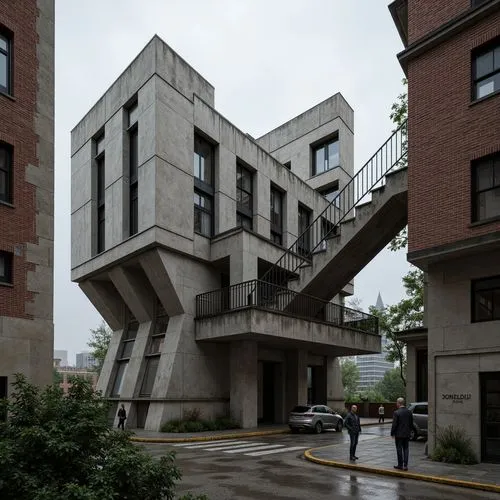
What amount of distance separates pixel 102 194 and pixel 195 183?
6890 millimetres

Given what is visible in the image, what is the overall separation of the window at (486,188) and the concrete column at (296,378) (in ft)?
63.8

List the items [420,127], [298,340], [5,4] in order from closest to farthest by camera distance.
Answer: [5,4] → [420,127] → [298,340]

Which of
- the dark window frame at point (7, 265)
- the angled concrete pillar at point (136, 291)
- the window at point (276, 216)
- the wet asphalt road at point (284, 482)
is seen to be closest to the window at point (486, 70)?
the wet asphalt road at point (284, 482)

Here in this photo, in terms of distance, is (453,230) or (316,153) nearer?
(453,230)

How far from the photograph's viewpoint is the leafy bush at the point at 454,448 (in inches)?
625

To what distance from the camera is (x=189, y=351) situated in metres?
28.2

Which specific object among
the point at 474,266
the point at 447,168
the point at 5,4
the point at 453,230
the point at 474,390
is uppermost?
the point at 5,4

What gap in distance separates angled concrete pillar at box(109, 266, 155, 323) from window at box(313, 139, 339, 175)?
2087 centimetres

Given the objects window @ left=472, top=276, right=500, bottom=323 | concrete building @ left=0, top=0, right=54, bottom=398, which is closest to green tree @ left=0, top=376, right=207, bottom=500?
concrete building @ left=0, top=0, right=54, bottom=398

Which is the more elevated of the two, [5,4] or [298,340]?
[5,4]

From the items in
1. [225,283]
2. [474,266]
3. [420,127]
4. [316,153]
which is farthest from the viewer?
[316,153]

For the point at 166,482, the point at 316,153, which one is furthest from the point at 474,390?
the point at 316,153

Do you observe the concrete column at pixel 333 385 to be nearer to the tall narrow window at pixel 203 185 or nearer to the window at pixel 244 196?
the window at pixel 244 196

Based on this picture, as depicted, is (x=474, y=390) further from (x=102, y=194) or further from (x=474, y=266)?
(x=102, y=194)
